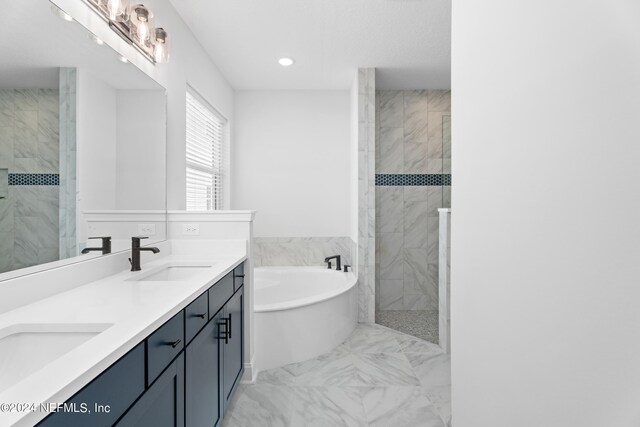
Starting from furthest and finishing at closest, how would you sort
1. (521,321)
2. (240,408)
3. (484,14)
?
(240,408) < (484,14) < (521,321)

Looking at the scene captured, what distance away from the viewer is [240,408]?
2170 mm

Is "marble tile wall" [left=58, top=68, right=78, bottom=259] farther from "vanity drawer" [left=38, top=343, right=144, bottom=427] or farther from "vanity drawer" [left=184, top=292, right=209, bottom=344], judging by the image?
"vanity drawer" [left=38, top=343, right=144, bottom=427]

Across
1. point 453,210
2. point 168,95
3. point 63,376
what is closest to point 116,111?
point 168,95

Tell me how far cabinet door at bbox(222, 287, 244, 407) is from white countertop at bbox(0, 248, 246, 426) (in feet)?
0.94

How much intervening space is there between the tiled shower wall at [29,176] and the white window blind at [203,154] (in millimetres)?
1672

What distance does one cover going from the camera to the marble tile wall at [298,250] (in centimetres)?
418

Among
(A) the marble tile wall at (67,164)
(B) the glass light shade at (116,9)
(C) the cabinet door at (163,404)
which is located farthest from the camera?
(B) the glass light shade at (116,9)

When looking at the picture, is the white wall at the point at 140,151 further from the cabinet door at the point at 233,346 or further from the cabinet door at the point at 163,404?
the cabinet door at the point at 163,404

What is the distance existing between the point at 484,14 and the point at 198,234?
2.14 metres

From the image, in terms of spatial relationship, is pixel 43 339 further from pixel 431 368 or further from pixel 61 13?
pixel 431 368

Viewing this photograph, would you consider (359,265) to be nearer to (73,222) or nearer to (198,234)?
(198,234)

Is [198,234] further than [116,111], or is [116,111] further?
[198,234]

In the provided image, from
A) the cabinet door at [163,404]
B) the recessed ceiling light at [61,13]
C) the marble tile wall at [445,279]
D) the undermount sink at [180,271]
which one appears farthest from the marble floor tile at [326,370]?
the recessed ceiling light at [61,13]

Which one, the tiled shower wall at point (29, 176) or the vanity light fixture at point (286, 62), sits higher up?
the vanity light fixture at point (286, 62)
